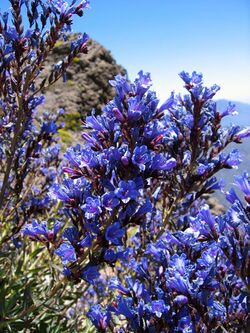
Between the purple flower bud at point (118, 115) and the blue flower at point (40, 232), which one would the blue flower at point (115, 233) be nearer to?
the blue flower at point (40, 232)

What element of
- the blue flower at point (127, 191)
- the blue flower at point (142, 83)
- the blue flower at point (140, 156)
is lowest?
the blue flower at point (127, 191)

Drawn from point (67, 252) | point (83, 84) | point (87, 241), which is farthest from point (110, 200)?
point (83, 84)

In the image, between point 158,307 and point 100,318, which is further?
point 100,318

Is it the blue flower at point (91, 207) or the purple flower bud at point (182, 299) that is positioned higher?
the blue flower at point (91, 207)

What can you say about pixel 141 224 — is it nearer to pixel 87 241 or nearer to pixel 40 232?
pixel 87 241

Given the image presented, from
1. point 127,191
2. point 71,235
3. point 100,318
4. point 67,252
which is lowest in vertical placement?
point 100,318

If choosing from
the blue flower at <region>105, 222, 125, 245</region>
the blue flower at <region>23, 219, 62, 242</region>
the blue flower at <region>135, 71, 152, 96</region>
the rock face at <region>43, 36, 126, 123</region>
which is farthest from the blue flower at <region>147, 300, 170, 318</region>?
the rock face at <region>43, 36, 126, 123</region>

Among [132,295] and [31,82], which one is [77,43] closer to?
[31,82]

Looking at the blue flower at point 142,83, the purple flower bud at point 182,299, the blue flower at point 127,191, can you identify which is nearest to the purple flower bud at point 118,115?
the blue flower at point 142,83
